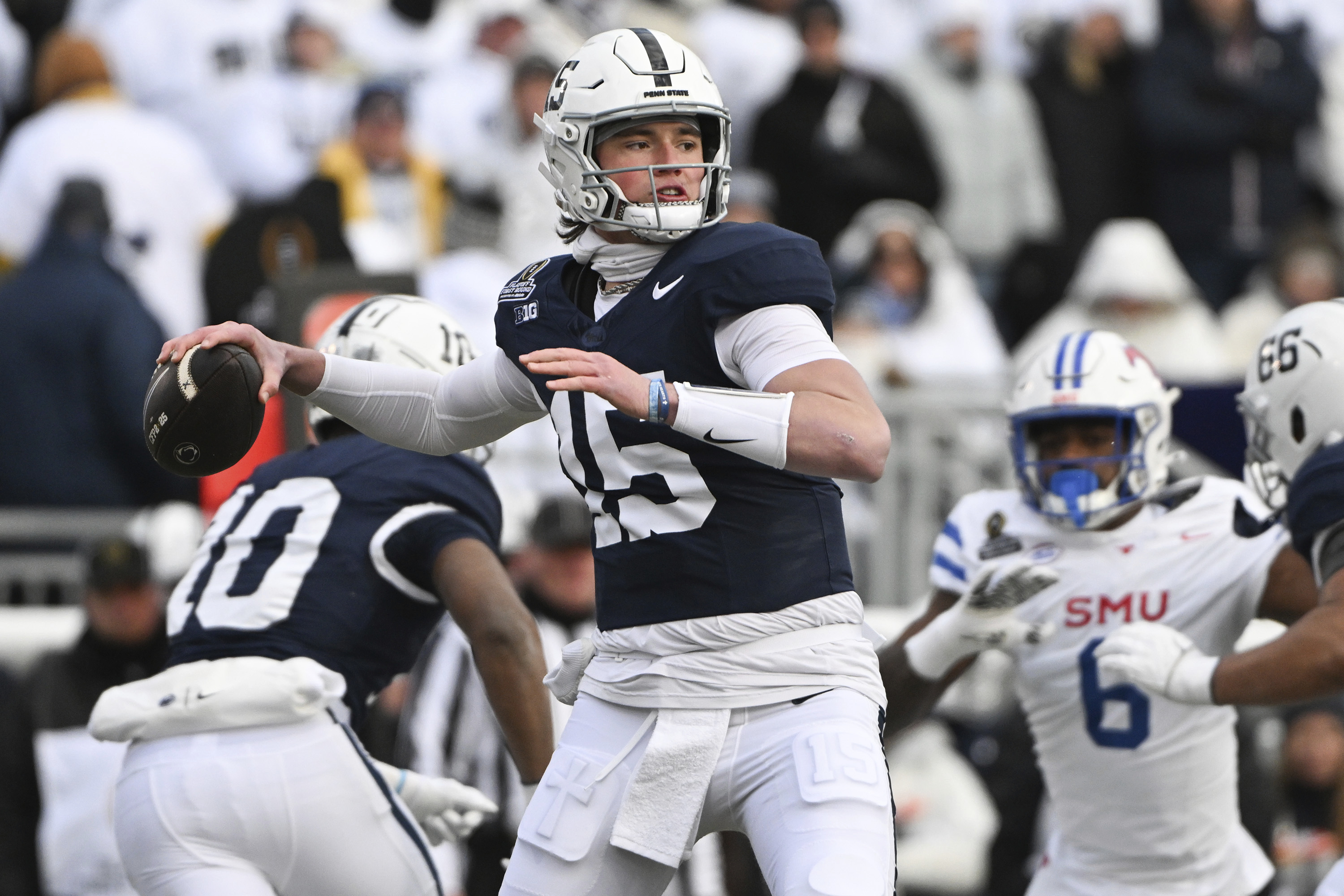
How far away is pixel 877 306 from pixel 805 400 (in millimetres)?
6144

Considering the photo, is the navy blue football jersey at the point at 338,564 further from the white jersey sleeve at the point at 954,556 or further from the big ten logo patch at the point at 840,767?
the big ten logo patch at the point at 840,767

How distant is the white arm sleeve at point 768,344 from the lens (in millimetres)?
3799

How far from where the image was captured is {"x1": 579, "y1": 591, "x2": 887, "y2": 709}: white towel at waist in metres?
3.96

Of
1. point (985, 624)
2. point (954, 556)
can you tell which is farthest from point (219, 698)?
point (954, 556)

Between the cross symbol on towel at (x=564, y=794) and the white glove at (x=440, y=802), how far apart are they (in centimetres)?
104

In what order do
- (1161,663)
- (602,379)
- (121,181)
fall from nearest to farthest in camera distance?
(602,379) < (1161,663) < (121,181)

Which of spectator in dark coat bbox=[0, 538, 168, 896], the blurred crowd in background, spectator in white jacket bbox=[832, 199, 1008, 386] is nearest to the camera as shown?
spectator in dark coat bbox=[0, 538, 168, 896]

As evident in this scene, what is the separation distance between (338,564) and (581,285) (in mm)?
1020

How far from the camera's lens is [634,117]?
13.5 feet

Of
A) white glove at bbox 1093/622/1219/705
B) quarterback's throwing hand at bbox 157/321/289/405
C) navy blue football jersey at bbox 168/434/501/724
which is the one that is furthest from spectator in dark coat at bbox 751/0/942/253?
quarterback's throwing hand at bbox 157/321/289/405

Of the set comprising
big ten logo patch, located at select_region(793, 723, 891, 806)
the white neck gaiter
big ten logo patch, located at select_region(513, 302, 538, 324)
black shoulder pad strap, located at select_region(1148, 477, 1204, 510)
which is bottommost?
big ten logo patch, located at select_region(793, 723, 891, 806)

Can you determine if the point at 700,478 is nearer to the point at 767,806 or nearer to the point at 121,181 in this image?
the point at 767,806

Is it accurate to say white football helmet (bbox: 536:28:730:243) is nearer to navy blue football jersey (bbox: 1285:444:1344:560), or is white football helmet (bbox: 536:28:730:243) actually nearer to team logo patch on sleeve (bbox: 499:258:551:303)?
team logo patch on sleeve (bbox: 499:258:551:303)

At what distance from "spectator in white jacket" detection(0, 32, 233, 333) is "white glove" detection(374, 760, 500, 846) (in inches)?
165
